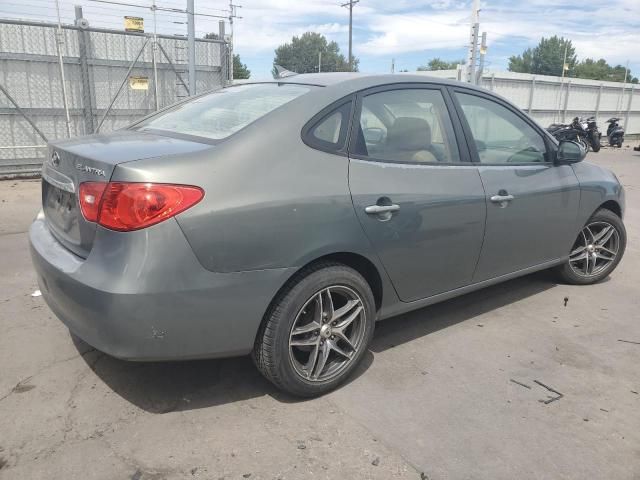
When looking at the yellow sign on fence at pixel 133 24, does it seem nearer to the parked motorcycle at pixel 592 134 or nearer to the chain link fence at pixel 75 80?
the chain link fence at pixel 75 80

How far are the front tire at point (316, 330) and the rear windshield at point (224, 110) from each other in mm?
866

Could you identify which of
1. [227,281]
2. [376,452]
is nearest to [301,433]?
[376,452]

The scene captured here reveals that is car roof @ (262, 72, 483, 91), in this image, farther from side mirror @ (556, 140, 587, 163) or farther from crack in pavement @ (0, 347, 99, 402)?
crack in pavement @ (0, 347, 99, 402)

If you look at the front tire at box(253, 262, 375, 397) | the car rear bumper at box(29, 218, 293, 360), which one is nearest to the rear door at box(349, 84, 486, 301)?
the front tire at box(253, 262, 375, 397)

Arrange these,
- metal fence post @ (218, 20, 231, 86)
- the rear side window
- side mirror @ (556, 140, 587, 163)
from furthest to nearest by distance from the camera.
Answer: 1. metal fence post @ (218, 20, 231, 86)
2. side mirror @ (556, 140, 587, 163)
3. the rear side window

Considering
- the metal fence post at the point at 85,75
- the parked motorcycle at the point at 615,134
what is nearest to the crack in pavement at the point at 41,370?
the metal fence post at the point at 85,75

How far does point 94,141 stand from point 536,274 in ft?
13.1

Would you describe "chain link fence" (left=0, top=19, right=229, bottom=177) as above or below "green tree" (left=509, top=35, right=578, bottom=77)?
below

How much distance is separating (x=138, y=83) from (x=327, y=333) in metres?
8.90

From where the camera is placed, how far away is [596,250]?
4.76 meters

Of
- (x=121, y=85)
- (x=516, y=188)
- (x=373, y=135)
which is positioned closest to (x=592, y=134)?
(x=121, y=85)

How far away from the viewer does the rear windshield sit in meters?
2.86

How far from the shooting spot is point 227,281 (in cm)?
244

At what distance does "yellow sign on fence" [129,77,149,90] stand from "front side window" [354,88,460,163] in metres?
8.23
